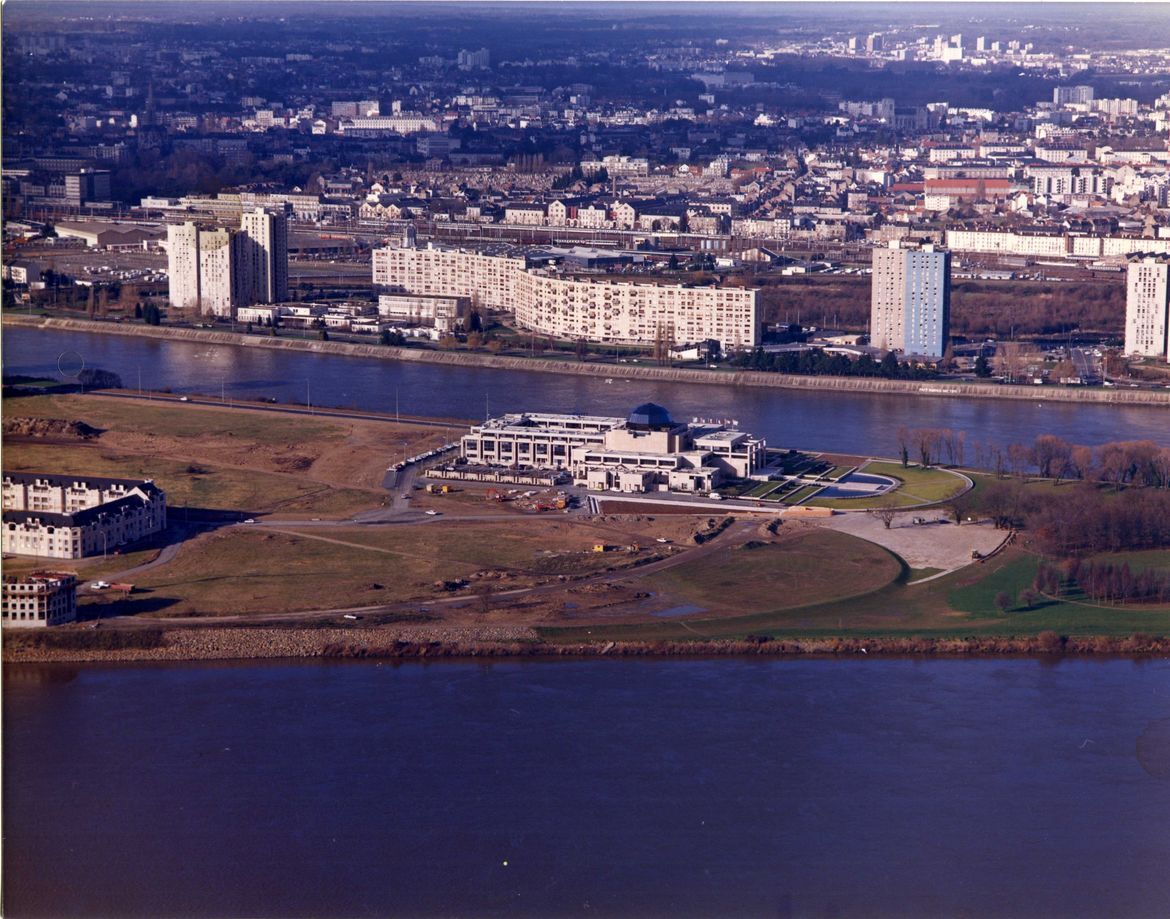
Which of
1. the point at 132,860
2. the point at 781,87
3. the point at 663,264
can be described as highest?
the point at 781,87

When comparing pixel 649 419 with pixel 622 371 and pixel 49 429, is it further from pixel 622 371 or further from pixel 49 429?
pixel 622 371

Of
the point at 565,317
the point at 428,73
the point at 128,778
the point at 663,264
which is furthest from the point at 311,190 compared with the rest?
the point at 128,778

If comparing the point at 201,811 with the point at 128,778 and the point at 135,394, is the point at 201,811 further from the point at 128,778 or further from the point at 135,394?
the point at 135,394

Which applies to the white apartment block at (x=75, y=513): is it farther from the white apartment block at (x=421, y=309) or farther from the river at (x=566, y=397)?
the white apartment block at (x=421, y=309)

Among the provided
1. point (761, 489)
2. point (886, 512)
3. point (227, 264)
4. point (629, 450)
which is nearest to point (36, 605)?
point (629, 450)

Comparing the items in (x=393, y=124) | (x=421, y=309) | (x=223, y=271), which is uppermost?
(x=393, y=124)

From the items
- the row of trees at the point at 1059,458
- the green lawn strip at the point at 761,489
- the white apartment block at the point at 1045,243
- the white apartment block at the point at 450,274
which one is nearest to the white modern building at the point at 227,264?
the white apartment block at the point at 450,274
